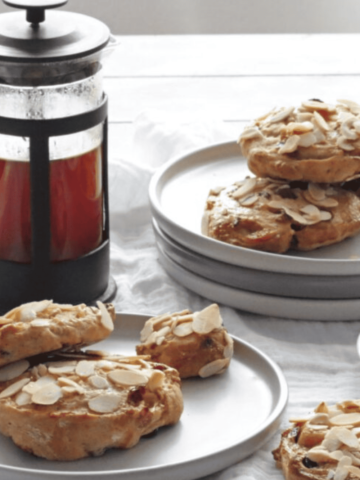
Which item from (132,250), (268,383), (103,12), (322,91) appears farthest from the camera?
(103,12)

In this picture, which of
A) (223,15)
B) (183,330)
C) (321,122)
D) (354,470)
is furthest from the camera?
(223,15)

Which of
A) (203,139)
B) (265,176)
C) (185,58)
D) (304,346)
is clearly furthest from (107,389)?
(185,58)

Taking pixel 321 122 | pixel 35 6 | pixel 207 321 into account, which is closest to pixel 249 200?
pixel 321 122

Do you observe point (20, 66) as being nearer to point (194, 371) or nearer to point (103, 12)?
point (194, 371)

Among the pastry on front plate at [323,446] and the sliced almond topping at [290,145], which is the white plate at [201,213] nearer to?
the sliced almond topping at [290,145]

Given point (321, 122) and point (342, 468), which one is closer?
point (342, 468)

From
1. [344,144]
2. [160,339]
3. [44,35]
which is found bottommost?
[160,339]

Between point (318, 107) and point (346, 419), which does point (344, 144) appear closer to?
point (318, 107)
